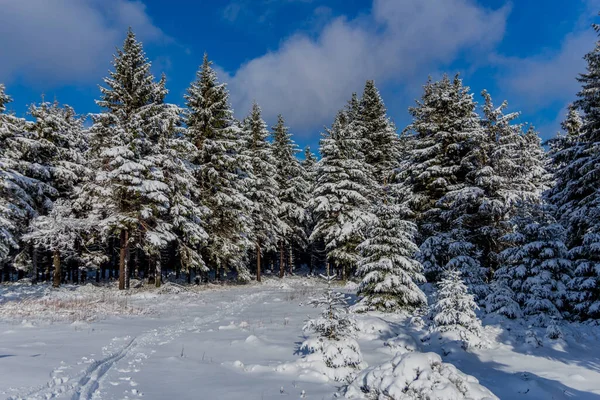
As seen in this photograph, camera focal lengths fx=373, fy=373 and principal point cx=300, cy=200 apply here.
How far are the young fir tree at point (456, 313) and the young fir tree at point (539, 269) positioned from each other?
3.53 metres

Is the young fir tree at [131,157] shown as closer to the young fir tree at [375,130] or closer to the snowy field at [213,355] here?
the snowy field at [213,355]

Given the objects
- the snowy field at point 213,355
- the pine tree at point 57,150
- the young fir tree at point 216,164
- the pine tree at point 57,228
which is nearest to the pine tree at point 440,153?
the snowy field at point 213,355

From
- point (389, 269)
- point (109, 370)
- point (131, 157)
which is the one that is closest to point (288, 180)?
point (131, 157)

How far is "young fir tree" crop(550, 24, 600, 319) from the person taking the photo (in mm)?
13500

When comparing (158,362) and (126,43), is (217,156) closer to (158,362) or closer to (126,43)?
(126,43)

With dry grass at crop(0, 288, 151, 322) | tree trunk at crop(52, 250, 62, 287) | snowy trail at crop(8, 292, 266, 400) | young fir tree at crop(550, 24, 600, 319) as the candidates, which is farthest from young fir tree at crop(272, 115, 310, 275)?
snowy trail at crop(8, 292, 266, 400)

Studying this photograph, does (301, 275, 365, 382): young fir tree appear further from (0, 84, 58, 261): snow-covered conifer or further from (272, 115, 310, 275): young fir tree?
(272, 115, 310, 275): young fir tree

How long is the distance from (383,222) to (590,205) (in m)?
8.19

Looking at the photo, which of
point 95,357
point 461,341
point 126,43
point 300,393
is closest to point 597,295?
point 461,341

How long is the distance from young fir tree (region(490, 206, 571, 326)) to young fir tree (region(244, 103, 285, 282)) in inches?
876

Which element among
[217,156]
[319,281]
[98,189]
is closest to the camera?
[98,189]

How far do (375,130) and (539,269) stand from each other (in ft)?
84.3

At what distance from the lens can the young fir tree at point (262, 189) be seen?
33.9m

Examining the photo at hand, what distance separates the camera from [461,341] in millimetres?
10828
